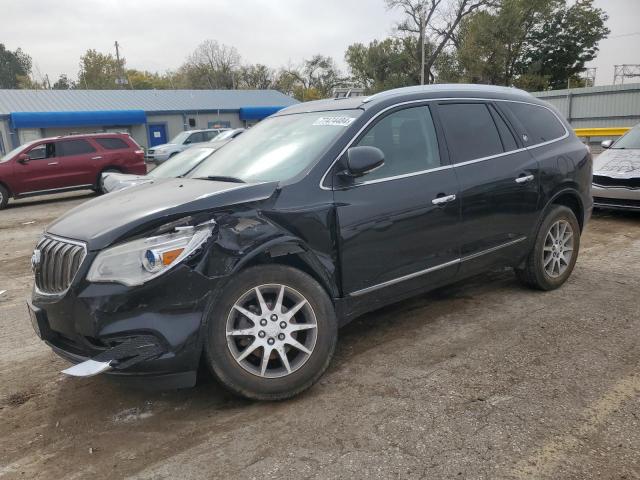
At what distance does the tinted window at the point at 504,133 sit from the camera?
14.6 feet

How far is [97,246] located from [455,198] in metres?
2.53

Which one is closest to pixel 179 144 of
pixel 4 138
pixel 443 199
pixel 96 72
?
pixel 4 138

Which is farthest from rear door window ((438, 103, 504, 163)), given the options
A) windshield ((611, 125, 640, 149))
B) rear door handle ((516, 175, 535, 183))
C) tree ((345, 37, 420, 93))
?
tree ((345, 37, 420, 93))

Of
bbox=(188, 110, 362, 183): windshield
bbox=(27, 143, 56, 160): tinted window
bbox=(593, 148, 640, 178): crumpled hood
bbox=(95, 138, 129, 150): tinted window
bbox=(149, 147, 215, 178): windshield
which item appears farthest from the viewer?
bbox=(95, 138, 129, 150): tinted window

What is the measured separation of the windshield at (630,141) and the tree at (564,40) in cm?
3957

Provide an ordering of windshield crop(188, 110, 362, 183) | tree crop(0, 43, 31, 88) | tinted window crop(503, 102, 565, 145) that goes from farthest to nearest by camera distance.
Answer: tree crop(0, 43, 31, 88) → tinted window crop(503, 102, 565, 145) → windshield crop(188, 110, 362, 183)

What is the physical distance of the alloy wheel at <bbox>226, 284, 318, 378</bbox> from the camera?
9.84ft

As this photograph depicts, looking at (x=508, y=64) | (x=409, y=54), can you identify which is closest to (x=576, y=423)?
(x=508, y=64)

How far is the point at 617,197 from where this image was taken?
26.5 feet

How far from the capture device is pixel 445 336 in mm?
3994

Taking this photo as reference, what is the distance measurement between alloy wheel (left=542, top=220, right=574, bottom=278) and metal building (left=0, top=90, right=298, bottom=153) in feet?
108

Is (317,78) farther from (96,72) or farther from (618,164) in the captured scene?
(618,164)

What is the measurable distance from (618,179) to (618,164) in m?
0.42

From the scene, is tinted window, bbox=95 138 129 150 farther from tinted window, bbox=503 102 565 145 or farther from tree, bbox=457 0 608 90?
tree, bbox=457 0 608 90
